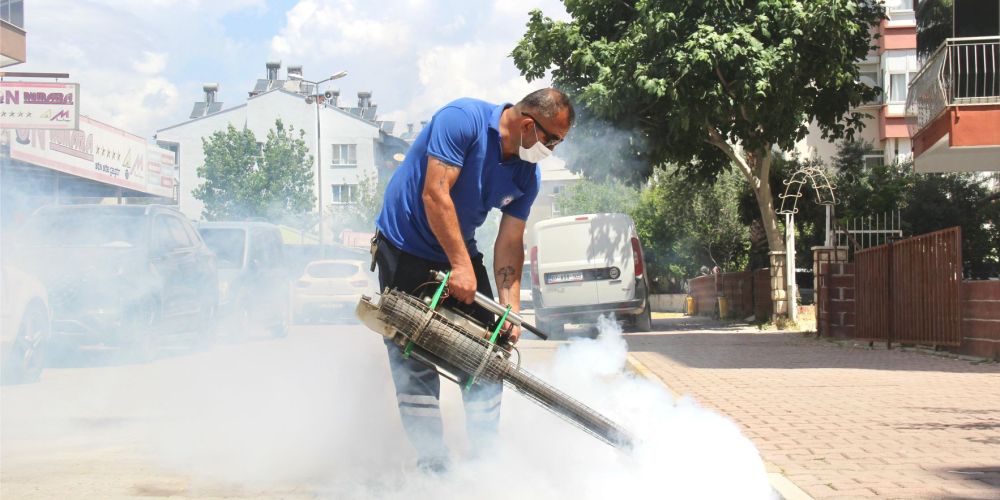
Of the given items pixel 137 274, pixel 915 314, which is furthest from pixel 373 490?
pixel 915 314

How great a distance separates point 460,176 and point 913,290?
36.8 ft

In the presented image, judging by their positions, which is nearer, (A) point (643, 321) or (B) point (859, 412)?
(B) point (859, 412)

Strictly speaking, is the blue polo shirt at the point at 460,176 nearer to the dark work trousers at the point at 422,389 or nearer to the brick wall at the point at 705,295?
the dark work trousers at the point at 422,389

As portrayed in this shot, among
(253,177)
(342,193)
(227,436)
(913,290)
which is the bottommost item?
(227,436)

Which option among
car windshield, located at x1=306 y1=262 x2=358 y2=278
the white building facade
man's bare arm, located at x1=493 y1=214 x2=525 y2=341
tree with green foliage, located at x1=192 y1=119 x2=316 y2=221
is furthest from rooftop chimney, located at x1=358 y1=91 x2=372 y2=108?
man's bare arm, located at x1=493 y1=214 x2=525 y2=341

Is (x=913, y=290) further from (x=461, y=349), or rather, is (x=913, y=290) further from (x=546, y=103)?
(x=461, y=349)

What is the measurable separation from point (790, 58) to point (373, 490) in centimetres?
1602

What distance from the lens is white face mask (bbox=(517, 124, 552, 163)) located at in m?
4.52

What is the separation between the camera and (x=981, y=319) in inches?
490

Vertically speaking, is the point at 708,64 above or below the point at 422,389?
above

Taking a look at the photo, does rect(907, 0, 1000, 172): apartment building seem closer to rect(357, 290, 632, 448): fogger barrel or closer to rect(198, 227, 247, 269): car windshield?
rect(198, 227, 247, 269): car windshield

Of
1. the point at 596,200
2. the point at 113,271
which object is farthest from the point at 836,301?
the point at 596,200

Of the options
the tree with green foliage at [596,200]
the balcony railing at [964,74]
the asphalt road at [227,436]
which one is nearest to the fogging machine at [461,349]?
the asphalt road at [227,436]

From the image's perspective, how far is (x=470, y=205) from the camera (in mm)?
4660
